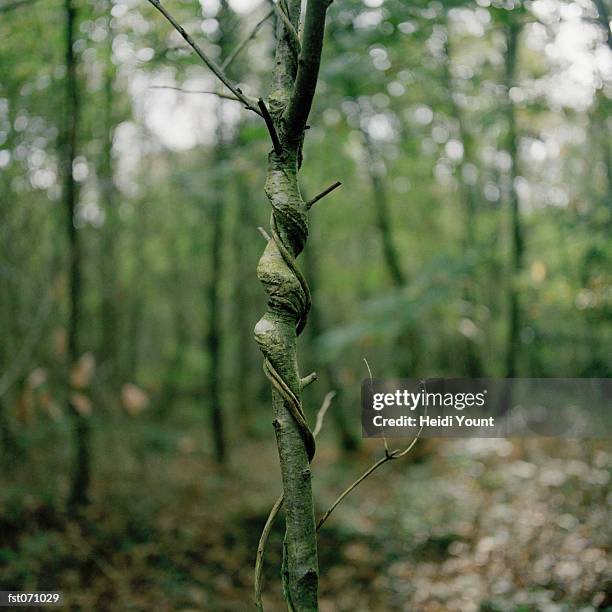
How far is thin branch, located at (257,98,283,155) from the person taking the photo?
3.71ft

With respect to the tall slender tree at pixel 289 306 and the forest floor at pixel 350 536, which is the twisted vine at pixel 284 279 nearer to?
the tall slender tree at pixel 289 306

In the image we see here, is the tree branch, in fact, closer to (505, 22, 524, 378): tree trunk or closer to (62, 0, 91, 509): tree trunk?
(62, 0, 91, 509): tree trunk

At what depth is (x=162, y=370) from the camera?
44.6 feet

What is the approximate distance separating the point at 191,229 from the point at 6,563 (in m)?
8.89

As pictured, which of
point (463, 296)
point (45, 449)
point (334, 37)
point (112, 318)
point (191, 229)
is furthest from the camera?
point (191, 229)

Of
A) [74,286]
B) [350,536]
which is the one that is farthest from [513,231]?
[74,286]

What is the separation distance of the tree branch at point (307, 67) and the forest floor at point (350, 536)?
11.0ft

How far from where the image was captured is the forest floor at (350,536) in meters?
3.88

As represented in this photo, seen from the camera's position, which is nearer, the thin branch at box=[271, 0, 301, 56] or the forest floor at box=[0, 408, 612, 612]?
the thin branch at box=[271, 0, 301, 56]

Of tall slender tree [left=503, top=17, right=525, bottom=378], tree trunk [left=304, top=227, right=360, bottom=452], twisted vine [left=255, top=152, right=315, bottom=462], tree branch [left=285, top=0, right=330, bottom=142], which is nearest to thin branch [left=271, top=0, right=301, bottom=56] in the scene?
tree branch [left=285, top=0, right=330, bottom=142]

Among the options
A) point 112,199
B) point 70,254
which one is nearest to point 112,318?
point 112,199

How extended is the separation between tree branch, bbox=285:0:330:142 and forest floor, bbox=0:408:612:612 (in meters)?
Result: 3.35

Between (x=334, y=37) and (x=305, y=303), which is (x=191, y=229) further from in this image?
(x=305, y=303)

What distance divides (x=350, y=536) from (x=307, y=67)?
202 inches
